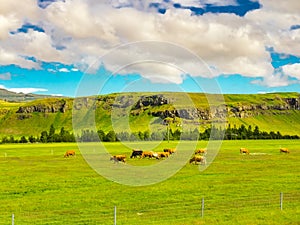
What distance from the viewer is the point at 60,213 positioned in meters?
25.2

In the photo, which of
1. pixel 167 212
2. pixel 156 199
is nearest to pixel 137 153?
pixel 156 199

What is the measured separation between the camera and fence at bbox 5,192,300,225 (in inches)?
907

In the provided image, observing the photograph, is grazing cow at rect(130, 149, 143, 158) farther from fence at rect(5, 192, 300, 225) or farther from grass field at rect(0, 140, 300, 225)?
fence at rect(5, 192, 300, 225)

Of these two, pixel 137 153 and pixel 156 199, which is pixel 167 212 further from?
pixel 137 153

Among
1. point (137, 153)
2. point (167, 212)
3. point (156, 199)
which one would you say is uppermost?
point (137, 153)

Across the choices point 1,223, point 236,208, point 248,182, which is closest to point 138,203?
point 236,208

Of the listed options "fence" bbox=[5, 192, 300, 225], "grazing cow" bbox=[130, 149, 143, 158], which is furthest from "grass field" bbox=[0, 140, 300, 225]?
"grazing cow" bbox=[130, 149, 143, 158]

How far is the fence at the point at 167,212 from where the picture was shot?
75.6 ft

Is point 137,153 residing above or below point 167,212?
above

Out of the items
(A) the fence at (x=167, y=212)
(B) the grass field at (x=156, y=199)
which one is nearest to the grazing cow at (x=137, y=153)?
(B) the grass field at (x=156, y=199)

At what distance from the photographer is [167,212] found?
25.1 m

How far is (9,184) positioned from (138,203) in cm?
1566

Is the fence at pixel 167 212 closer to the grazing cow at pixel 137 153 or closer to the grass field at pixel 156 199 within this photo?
the grass field at pixel 156 199

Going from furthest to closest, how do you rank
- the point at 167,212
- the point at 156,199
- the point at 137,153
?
the point at 137,153, the point at 156,199, the point at 167,212
